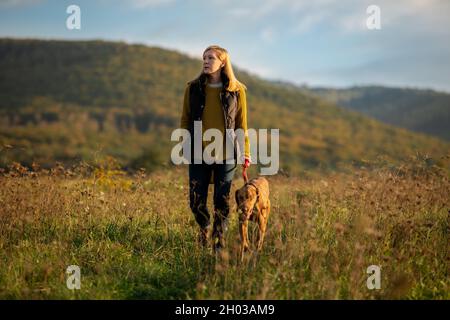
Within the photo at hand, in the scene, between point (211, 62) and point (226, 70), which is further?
point (226, 70)

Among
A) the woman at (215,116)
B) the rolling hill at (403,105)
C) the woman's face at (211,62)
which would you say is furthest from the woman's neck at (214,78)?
the rolling hill at (403,105)

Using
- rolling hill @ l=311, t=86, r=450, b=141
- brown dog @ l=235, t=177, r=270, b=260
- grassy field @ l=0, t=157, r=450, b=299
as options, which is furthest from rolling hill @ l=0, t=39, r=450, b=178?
rolling hill @ l=311, t=86, r=450, b=141

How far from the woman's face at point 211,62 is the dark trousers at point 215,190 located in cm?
95

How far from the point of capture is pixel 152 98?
1998 inches

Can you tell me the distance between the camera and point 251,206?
4.34 metres

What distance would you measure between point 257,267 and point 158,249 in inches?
Result: 44.6

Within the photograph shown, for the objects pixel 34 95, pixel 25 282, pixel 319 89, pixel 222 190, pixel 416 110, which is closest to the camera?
pixel 25 282

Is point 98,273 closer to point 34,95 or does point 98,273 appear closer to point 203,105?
point 203,105

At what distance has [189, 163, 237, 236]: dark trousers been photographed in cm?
465

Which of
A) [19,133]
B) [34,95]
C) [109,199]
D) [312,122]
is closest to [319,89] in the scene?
[312,122]

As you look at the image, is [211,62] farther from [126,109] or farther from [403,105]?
[403,105]

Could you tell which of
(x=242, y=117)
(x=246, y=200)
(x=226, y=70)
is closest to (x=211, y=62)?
(x=226, y=70)

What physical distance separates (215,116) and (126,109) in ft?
144

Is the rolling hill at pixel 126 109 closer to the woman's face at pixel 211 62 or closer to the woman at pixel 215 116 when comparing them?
the woman at pixel 215 116
